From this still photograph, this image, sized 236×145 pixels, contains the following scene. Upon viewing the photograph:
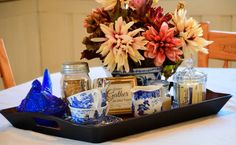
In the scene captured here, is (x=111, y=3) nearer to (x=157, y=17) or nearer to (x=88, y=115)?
(x=157, y=17)

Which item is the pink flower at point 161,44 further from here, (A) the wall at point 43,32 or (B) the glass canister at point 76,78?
(A) the wall at point 43,32

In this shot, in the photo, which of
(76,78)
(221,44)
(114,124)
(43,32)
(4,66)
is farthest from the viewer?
(43,32)

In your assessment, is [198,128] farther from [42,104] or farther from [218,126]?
[42,104]

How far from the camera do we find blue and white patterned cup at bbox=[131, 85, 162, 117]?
0.94 m

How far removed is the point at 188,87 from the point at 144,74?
0.38ft

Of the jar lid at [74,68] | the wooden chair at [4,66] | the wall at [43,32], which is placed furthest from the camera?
the wall at [43,32]

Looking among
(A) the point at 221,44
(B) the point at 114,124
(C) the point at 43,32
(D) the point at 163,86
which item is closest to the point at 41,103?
(B) the point at 114,124

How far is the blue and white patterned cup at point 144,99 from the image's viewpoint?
0.94 m

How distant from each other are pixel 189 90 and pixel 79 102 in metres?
0.30

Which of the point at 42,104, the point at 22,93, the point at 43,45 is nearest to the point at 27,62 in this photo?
the point at 43,45

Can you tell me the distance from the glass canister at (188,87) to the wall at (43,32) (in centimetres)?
157

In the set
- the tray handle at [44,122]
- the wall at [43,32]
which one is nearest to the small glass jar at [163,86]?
the tray handle at [44,122]

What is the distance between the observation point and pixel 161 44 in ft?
3.09

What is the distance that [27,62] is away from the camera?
282 cm
